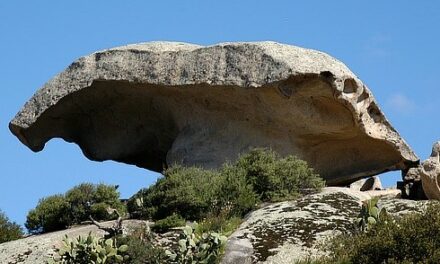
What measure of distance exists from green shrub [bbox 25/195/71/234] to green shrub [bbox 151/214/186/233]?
364 centimetres

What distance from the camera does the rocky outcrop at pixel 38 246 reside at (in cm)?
2484

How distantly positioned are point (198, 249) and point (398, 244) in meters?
3.93

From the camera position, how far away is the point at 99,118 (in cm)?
3466

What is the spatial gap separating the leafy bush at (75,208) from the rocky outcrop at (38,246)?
2107mm

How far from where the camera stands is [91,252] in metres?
22.7

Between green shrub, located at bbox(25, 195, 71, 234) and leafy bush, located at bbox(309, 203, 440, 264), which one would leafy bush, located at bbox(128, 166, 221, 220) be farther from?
leafy bush, located at bbox(309, 203, 440, 264)

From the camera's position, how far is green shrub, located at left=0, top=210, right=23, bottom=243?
96.6 feet

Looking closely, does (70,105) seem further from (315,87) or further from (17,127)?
(315,87)

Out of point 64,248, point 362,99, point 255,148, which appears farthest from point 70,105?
point 64,248

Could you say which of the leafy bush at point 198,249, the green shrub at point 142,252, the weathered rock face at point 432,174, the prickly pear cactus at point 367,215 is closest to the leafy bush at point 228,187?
the weathered rock face at point 432,174

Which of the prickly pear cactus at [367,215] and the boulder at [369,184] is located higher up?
the boulder at [369,184]

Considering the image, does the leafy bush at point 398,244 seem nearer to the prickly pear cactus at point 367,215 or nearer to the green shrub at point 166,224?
the prickly pear cactus at point 367,215

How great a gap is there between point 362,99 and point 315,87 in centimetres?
156

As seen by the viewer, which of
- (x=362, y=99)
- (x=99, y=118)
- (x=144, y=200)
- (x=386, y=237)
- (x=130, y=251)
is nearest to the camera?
(x=386, y=237)
